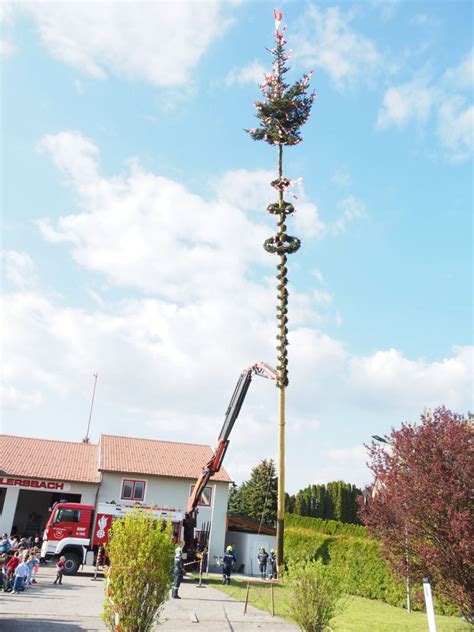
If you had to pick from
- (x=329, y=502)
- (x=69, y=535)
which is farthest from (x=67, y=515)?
(x=329, y=502)

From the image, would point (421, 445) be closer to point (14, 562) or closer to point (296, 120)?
point (14, 562)

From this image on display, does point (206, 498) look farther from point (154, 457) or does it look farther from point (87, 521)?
point (87, 521)

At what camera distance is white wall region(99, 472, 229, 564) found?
107ft

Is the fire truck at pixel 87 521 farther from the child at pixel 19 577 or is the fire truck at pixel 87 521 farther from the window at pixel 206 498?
the window at pixel 206 498

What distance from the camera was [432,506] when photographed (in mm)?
11609

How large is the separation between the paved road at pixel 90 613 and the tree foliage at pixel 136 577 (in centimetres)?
172

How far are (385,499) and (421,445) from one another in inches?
65.2

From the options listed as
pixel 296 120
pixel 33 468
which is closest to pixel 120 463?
pixel 33 468

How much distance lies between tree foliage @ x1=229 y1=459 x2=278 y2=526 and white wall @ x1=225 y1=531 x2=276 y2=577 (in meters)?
17.9

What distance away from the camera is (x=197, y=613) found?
52.4 ft

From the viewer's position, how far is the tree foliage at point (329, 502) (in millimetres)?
49594

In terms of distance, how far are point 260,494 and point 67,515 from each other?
32.5 m

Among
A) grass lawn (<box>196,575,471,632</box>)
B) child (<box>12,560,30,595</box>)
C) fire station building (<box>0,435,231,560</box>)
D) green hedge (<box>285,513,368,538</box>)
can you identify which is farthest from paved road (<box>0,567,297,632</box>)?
green hedge (<box>285,513,368,538</box>)

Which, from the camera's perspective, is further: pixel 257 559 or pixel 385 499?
pixel 257 559
